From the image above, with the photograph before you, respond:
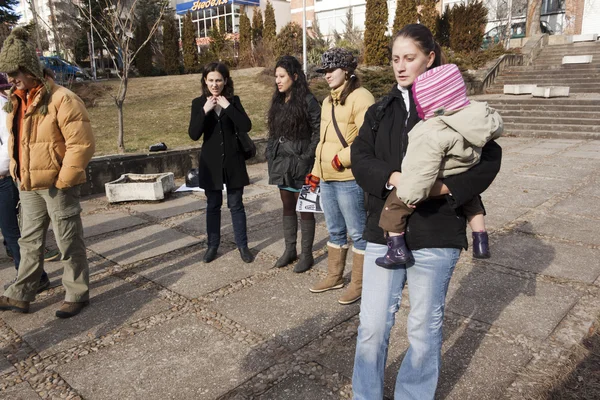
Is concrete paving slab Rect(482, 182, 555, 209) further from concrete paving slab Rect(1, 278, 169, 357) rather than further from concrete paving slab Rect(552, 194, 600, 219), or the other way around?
concrete paving slab Rect(1, 278, 169, 357)

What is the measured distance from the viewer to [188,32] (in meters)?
31.5

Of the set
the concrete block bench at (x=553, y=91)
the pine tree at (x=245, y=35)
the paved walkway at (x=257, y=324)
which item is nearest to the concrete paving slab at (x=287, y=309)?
the paved walkway at (x=257, y=324)

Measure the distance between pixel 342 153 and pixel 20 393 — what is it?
2339 mm

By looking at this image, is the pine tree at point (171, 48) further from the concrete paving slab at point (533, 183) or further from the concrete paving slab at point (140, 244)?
the concrete paving slab at point (140, 244)

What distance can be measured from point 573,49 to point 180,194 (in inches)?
866

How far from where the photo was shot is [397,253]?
199 centimetres

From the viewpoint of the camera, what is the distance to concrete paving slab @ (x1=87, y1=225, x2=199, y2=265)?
475 centimetres

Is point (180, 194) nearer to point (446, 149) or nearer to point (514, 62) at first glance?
point (446, 149)

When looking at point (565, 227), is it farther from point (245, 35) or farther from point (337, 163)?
point (245, 35)

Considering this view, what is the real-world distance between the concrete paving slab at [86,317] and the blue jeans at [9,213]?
2.16 feet

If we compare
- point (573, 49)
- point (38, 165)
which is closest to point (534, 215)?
point (38, 165)

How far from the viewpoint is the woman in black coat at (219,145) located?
4.18 meters

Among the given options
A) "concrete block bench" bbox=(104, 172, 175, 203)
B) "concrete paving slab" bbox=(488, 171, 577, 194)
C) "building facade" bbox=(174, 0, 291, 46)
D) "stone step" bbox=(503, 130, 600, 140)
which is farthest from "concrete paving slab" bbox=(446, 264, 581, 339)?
"building facade" bbox=(174, 0, 291, 46)

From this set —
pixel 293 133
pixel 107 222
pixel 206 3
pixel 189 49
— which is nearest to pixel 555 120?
pixel 293 133
